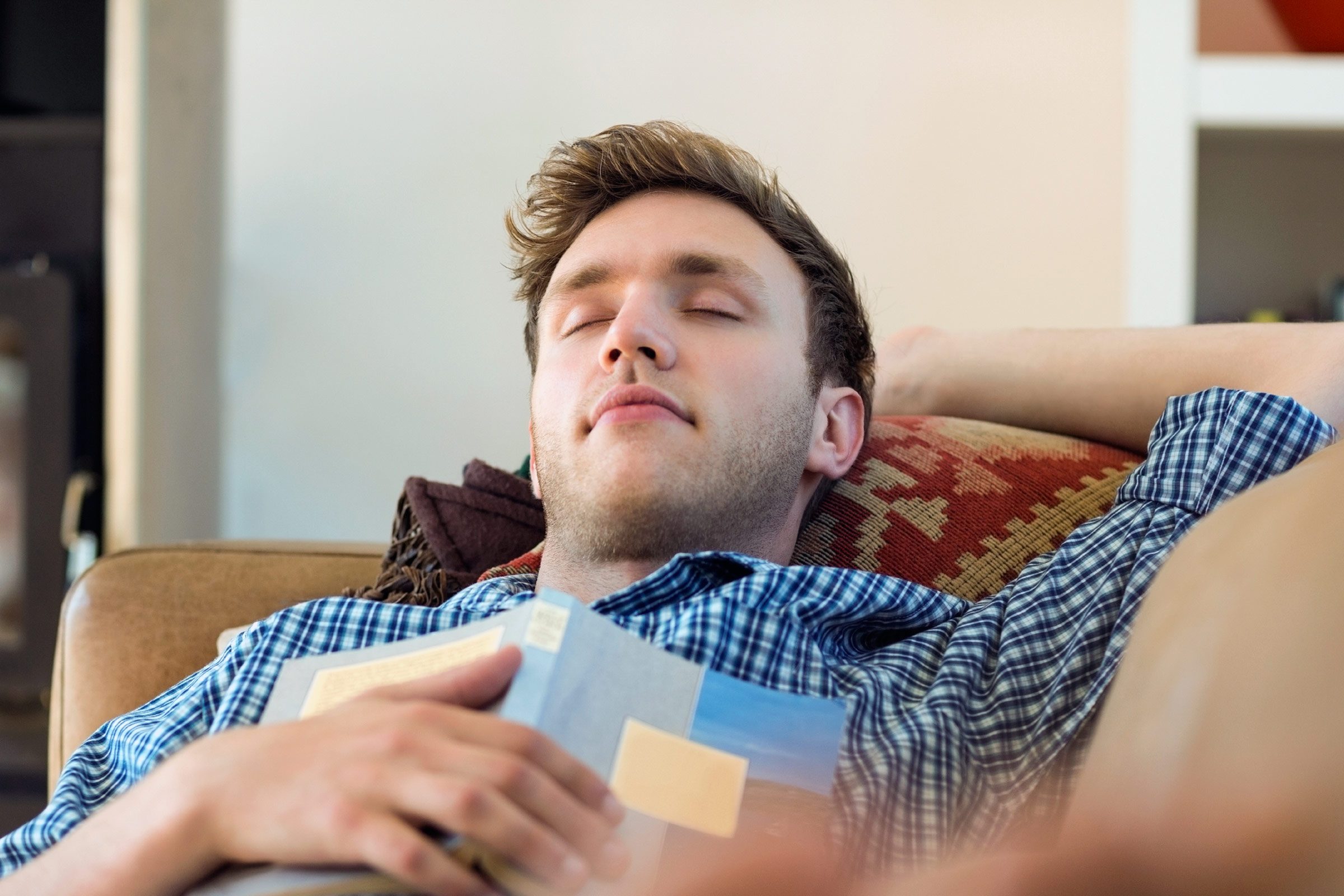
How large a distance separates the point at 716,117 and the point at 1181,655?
197 cm

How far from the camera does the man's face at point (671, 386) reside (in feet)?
3.15

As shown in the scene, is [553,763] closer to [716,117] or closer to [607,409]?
[607,409]

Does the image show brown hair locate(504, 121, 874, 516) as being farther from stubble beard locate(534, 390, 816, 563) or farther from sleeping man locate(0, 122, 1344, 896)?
stubble beard locate(534, 390, 816, 563)

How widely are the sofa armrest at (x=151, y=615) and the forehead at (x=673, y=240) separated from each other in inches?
15.7

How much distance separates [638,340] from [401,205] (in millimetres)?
1531

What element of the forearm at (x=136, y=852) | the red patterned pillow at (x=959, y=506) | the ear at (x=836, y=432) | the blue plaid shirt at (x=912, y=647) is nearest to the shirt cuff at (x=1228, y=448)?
the blue plaid shirt at (x=912, y=647)

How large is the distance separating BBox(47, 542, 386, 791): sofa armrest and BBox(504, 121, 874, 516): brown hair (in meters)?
0.33

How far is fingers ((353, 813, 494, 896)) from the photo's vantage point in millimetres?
537

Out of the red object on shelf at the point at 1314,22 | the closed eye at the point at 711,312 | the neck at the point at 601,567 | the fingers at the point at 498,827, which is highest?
the red object on shelf at the point at 1314,22

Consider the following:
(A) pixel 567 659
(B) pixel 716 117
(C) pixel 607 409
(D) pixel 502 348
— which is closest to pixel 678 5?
(B) pixel 716 117

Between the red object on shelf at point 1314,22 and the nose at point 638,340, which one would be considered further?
the red object on shelf at point 1314,22

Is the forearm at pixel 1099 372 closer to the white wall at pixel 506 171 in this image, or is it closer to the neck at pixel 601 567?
the neck at pixel 601 567

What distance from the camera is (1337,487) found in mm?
475

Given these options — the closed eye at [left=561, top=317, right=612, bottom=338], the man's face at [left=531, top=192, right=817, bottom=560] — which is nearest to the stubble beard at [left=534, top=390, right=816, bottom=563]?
the man's face at [left=531, top=192, right=817, bottom=560]
